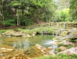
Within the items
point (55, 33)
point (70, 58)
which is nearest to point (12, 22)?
point (55, 33)

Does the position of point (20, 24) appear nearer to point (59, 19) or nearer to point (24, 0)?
point (24, 0)

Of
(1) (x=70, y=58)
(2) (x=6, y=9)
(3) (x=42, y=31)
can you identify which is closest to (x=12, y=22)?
(2) (x=6, y=9)

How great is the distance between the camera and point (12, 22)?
22406 mm

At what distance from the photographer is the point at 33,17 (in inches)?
1161

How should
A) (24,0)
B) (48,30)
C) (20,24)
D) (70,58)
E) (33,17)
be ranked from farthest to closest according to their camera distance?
(33,17)
(20,24)
(24,0)
(48,30)
(70,58)

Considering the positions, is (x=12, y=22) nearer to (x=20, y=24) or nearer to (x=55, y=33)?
(x=20, y=24)

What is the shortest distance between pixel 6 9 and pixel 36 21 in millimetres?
11253

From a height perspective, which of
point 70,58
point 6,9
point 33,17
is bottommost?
point 70,58

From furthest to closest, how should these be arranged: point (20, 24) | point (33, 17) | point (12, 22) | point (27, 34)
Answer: point (33, 17) → point (20, 24) → point (12, 22) → point (27, 34)

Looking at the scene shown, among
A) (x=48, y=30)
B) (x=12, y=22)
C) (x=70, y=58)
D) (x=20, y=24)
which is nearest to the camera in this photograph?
(x=70, y=58)

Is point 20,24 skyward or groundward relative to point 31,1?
groundward

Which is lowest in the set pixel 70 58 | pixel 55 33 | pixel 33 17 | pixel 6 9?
pixel 55 33

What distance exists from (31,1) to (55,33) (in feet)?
38.6

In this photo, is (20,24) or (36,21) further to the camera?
(36,21)
